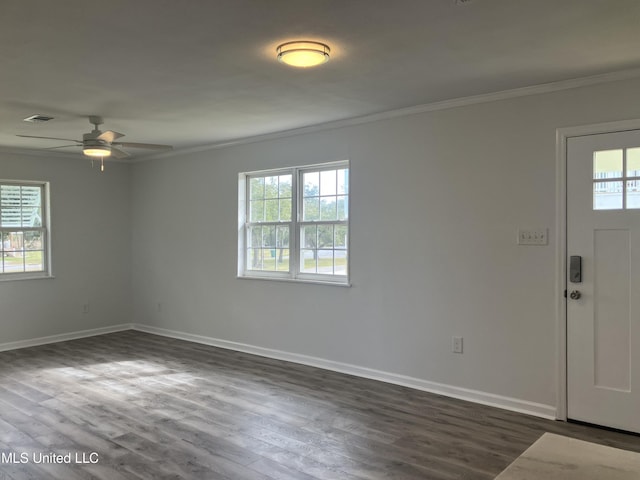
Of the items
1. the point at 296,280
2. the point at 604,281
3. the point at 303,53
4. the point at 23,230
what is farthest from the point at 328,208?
the point at 23,230

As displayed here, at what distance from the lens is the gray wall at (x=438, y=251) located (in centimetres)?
369

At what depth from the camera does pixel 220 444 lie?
10.5ft

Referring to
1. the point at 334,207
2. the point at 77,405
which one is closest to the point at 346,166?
the point at 334,207

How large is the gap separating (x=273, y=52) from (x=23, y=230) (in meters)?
4.87

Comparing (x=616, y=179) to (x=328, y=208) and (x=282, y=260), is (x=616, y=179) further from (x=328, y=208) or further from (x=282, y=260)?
(x=282, y=260)

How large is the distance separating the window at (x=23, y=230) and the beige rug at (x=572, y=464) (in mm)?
6483

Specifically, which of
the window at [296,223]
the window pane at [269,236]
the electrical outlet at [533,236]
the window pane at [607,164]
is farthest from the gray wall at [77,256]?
the window pane at [607,164]

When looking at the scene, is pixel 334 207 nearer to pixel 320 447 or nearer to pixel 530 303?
pixel 530 303

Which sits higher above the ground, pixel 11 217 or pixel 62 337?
pixel 11 217

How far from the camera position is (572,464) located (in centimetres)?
120

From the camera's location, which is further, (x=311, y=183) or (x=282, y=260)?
(x=282, y=260)

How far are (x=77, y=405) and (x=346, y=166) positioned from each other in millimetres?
3129

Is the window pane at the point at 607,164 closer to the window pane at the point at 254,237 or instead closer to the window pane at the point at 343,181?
the window pane at the point at 343,181

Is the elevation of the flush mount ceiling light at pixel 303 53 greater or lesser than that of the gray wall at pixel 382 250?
greater
